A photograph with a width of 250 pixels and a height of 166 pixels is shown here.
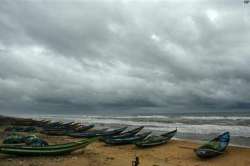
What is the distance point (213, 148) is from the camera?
19.2 meters

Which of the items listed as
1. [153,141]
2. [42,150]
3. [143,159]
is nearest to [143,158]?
[143,159]

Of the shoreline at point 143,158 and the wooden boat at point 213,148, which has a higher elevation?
the wooden boat at point 213,148

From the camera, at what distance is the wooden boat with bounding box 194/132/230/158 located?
18219 mm

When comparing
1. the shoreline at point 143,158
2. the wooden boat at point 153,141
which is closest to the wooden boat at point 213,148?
the shoreline at point 143,158

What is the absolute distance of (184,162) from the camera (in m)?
18.1

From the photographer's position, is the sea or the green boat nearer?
the green boat

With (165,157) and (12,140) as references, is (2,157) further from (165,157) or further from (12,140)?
(165,157)

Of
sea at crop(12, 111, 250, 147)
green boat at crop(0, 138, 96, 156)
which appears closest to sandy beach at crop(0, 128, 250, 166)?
green boat at crop(0, 138, 96, 156)

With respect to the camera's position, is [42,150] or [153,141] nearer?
[42,150]

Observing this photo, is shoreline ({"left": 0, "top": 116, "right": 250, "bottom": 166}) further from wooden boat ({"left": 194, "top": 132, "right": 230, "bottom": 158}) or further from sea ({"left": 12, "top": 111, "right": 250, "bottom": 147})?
sea ({"left": 12, "top": 111, "right": 250, "bottom": 147})

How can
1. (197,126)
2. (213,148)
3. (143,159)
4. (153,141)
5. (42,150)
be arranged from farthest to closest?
(197,126) < (153,141) < (213,148) < (143,159) < (42,150)

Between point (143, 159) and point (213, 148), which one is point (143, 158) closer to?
point (143, 159)

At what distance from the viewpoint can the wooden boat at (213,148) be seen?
1822cm

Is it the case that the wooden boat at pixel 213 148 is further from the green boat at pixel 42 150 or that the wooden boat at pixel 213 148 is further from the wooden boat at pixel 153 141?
the green boat at pixel 42 150
